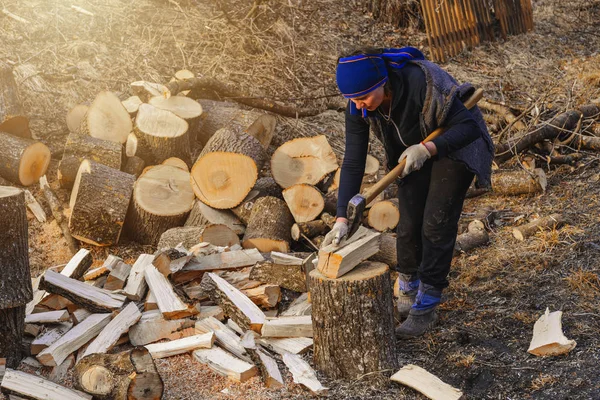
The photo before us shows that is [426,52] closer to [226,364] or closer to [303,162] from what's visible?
[303,162]

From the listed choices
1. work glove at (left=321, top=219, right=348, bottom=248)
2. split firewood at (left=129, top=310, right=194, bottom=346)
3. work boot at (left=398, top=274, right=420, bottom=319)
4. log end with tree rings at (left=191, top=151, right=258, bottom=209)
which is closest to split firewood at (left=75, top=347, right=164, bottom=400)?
split firewood at (left=129, top=310, right=194, bottom=346)

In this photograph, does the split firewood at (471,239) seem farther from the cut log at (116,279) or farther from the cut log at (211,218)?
the cut log at (116,279)

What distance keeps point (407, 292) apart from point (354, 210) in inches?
37.7

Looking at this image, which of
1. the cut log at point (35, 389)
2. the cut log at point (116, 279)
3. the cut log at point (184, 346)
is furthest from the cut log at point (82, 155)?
the cut log at point (35, 389)

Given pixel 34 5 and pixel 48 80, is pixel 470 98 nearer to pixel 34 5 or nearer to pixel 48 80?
pixel 48 80

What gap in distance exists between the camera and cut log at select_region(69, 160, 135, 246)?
5445mm

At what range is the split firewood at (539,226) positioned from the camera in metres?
5.05

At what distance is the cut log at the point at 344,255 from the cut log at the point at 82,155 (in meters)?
3.37

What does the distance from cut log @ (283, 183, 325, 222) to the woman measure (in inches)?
69.0

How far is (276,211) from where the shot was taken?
212 inches

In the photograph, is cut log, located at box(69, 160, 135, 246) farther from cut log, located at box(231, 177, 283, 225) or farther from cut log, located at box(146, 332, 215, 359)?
cut log, located at box(146, 332, 215, 359)

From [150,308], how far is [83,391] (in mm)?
974

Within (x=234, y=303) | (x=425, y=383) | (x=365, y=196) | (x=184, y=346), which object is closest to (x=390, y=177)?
(x=365, y=196)

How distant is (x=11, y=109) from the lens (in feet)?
21.3
